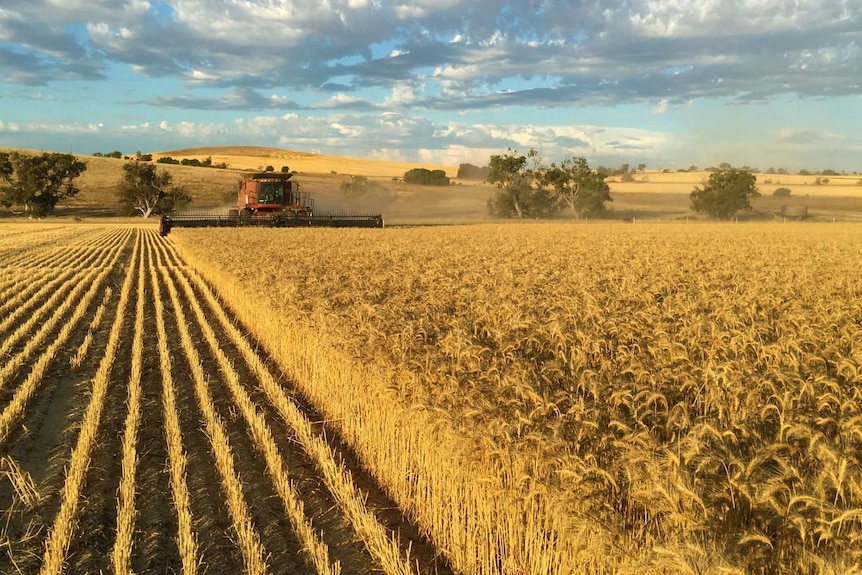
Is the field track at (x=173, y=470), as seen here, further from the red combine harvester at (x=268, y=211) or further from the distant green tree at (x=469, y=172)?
the distant green tree at (x=469, y=172)

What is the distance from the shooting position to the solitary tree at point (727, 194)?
67.5 m

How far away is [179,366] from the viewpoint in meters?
9.14

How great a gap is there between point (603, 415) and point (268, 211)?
29942mm

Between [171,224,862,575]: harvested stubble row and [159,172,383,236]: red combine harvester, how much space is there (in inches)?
877

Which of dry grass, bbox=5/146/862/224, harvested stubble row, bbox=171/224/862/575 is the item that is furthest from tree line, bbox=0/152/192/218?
harvested stubble row, bbox=171/224/862/575

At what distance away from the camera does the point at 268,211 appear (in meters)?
31.9

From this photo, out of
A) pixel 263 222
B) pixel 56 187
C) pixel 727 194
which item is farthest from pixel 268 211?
pixel 727 194

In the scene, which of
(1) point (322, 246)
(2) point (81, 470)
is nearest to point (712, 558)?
(2) point (81, 470)

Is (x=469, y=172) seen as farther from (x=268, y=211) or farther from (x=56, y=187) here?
(x=268, y=211)

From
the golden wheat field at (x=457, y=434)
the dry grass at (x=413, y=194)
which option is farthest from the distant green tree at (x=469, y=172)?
the golden wheat field at (x=457, y=434)

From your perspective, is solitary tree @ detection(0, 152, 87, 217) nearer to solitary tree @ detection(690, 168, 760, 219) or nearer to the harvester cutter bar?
the harvester cutter bar

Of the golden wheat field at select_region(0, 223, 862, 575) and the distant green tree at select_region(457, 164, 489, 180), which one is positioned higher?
the distant green tree at select_region(457, 164, 489, 180)

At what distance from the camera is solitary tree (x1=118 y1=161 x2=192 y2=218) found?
6644cm

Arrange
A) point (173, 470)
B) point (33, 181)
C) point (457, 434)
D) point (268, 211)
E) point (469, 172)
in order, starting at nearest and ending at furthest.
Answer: point (457, 434), point (173, 470), point (268, 211), point (33, 181), point (469, 172)
